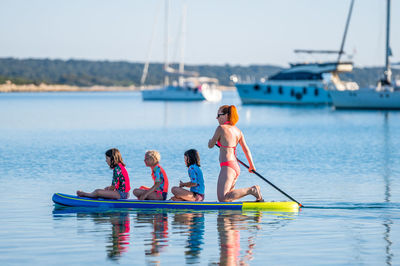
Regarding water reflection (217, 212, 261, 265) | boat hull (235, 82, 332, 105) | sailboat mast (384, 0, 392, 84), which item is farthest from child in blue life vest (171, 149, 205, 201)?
boat hull (235, 82, 332, 105)

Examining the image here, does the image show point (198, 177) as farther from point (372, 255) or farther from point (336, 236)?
point (372, 255)

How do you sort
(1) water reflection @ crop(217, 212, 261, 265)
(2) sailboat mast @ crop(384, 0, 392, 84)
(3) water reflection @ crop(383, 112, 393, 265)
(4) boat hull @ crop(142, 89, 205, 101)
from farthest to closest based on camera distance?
(4) boat hull @ crop(142, 89, 205, 101) → (2) sailboat mast @ crop(384, 0, 392, 84) → (3) water reflection @ crop(383, 112, 393, 265) → (1) water reflection @ crop(217, 212, 261, 265)

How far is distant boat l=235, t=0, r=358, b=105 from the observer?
302 ft

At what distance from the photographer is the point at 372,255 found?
9984 millimetres

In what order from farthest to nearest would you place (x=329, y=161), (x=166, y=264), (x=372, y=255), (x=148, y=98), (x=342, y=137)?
(x=148, y=98)
(x=342, y=137)
(x=329, y=161)
(x=372, y=255)
(x=166, y=264)

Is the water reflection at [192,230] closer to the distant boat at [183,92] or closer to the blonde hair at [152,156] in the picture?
the blonde hair at [152,156]

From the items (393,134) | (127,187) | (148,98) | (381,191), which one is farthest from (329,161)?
(148,98)

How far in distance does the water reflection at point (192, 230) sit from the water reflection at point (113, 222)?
88 cm

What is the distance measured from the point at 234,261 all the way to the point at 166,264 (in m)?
0.88

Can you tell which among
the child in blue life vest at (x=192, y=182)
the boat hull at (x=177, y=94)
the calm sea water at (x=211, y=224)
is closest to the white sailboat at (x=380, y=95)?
the calm sea water at (x=211, y=224)

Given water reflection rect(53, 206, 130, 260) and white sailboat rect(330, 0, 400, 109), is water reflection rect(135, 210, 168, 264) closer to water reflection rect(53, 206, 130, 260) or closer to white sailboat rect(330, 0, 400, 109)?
water reflection rect(53, 206, 130, 260)

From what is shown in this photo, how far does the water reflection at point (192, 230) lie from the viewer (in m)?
9.87

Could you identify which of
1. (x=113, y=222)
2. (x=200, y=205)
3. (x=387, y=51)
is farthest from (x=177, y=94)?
(x=113, y=222)

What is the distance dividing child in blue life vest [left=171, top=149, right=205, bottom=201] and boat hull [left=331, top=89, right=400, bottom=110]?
205ft
